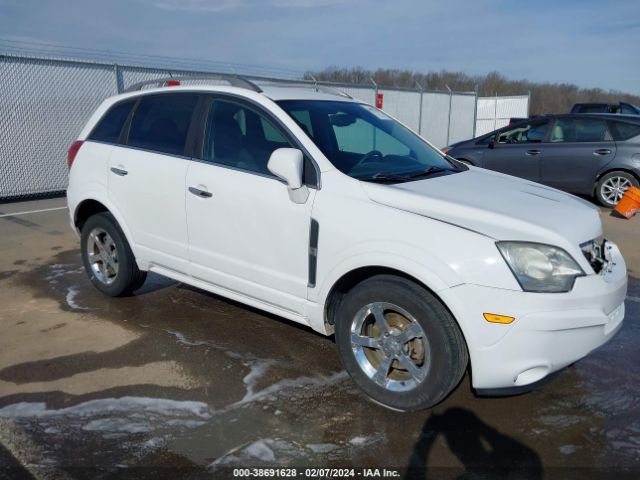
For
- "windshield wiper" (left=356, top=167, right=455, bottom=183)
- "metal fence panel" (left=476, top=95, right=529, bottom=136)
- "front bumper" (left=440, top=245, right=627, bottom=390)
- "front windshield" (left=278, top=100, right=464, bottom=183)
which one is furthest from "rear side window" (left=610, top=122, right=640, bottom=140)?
Result: "metal fence panel" (left=476, top=95, right=529, bottom=136)

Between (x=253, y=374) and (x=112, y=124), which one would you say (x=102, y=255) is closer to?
(x=112, y=124)

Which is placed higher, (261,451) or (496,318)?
(496,318)

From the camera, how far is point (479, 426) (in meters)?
3.17

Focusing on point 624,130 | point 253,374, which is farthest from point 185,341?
point 624,130

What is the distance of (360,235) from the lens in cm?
323

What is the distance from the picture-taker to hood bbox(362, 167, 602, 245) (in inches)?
118

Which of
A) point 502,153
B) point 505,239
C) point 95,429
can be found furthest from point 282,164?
point 502,153

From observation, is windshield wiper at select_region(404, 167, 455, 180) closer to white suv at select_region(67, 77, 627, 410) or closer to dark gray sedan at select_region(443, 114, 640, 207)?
white suv at select_region(67, 77, 627, 410)

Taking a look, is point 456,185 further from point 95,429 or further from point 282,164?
point 95,429

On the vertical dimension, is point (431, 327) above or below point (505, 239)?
below

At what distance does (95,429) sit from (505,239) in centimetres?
241

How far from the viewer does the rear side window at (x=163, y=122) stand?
14.2ft

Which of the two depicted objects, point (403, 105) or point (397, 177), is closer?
point (397, 177)

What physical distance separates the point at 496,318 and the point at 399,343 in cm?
61
